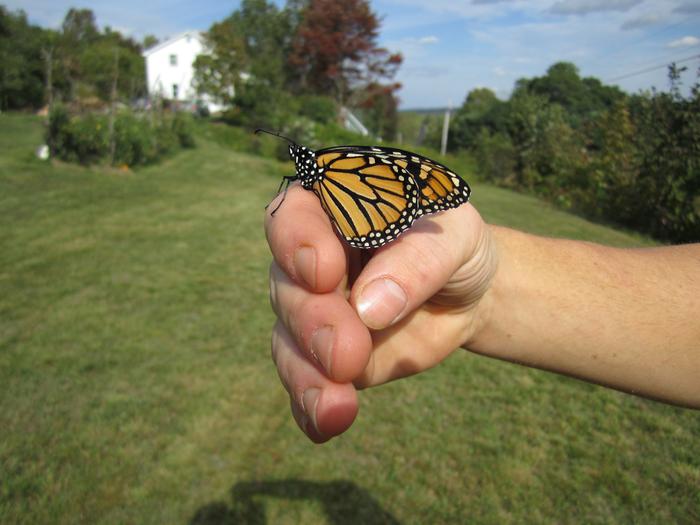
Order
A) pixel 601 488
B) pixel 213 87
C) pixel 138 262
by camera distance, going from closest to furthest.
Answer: pixel 601 488, pixel 138 262, pixel 213 87

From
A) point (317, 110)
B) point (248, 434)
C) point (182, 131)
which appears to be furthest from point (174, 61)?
point (248, 434)

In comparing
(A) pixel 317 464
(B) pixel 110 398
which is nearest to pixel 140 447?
(B) pixel 110 398

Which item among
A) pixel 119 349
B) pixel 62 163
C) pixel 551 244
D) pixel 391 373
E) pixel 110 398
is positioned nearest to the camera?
pixel 391 373

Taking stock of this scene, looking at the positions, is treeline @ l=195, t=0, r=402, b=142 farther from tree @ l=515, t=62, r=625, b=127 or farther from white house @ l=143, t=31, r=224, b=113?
tree @ l=515, t=62, r=625, b=127

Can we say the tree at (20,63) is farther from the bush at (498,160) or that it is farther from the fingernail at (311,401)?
the fingernail at (311,401)

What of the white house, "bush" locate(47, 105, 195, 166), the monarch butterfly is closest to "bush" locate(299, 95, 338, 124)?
"bush" locate(47, 105, 195, 166)

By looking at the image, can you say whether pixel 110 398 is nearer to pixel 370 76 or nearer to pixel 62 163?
pixel 62 163

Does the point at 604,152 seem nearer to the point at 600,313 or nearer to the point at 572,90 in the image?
the point at 572,90
